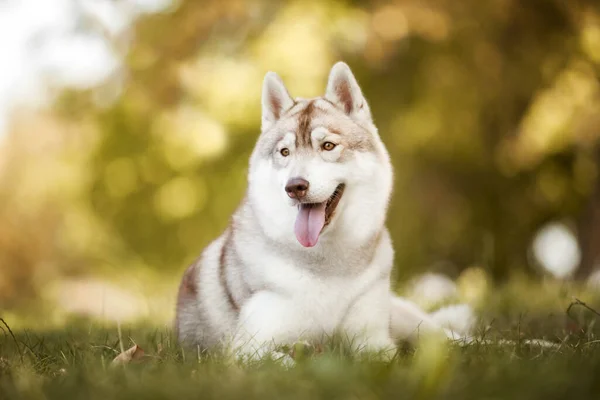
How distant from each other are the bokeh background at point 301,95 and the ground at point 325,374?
12.6 ft

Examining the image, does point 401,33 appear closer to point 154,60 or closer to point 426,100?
point 426,100

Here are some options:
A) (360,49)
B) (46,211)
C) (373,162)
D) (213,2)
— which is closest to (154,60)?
(213,2)

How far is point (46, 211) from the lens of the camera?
13680 mm

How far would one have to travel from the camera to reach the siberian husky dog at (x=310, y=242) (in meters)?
3.40

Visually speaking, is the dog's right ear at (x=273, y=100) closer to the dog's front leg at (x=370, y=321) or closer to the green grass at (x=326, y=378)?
the dog's front leg at (x=370, y=321)

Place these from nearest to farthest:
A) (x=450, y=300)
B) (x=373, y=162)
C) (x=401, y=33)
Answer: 1. (x=373, y=162)
2. (x=450, y=300)
3. (x=401, y=33)

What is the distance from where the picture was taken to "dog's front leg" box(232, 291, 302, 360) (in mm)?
3330

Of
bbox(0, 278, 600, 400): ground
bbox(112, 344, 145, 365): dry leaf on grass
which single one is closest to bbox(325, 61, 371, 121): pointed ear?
bbox(0, 278, 600, 400): ground

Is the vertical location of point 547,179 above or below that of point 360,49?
below

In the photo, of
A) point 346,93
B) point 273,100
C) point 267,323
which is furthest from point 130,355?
point 346,93

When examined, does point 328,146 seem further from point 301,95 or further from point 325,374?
point 301,95

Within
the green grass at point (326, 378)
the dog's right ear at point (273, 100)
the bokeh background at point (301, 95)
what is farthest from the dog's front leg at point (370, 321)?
the bokeh background at point (301, 95)

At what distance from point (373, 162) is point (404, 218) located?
8.66 meters

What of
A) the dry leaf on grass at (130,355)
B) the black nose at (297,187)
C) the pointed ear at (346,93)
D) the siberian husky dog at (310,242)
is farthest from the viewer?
the pointed ear at (346,93)
